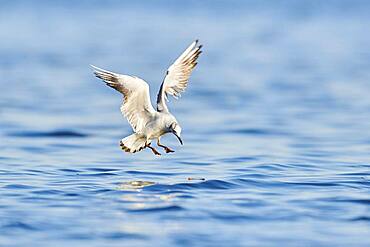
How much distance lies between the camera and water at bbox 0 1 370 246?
10492mm

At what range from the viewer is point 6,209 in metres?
11.1

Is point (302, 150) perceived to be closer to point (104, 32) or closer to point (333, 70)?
point (333, 70)

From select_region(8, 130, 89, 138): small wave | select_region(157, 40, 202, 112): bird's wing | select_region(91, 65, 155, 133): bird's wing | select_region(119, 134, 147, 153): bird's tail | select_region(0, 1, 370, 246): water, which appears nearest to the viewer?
select_region(0, 1, 370, 246): water

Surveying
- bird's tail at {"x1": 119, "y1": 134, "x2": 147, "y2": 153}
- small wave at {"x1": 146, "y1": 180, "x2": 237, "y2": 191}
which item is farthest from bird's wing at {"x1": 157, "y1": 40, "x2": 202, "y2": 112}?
small wave at {"x1": 146, "y1": 180, "x2": 237, "y2": 191}

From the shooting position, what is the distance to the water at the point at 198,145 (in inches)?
413

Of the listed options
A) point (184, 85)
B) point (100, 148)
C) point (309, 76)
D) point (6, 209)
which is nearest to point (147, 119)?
point (184, 85)

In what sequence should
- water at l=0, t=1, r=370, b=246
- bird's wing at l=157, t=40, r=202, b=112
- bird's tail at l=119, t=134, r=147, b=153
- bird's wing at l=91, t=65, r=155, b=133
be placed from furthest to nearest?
bird's wing at l=157, t=40, r=202, b=112 < bird's tail at l=119, t=134, r=147, b=153 < bird's wing at l=91, t=65, r=155, b=133 < water at l=0, t=1, r=370, b=246

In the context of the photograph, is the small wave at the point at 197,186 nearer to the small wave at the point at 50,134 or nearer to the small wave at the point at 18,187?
the small wave at the point at 18,187

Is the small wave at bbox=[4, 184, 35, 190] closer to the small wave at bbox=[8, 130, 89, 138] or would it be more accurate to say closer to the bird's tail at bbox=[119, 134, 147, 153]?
the bird's tail at bbox=[119, 134, 147, 153]

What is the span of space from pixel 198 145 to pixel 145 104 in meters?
4.37

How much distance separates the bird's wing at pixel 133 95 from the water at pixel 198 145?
77cm

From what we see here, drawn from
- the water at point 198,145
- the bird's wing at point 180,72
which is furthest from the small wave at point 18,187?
the bird's wing at point 180,72

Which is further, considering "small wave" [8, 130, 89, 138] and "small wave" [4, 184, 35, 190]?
"small wave" [8, 130, 89, 138]

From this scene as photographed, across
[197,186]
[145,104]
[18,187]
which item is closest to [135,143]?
[145,104]
